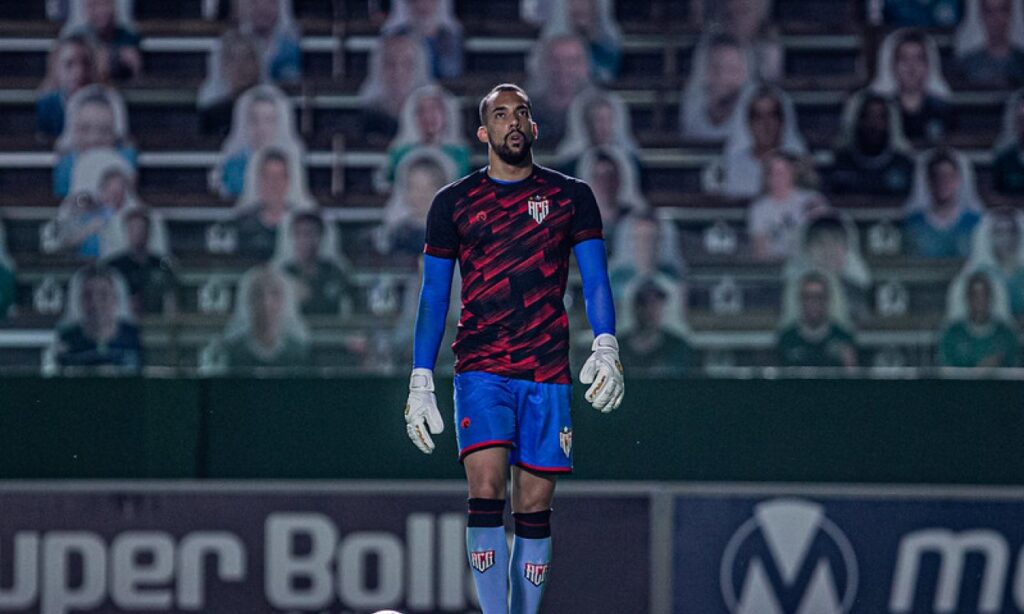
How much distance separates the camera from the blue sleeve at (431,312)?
539cm

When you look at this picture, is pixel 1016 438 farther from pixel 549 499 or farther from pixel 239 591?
pixel 239 591

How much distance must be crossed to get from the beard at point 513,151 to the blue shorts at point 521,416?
29.1 inches

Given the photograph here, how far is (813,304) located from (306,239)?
268 centimetres

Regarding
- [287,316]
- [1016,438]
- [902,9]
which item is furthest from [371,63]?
[1016,438]

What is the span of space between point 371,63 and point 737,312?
3362mm

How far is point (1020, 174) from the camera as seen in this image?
9.24m

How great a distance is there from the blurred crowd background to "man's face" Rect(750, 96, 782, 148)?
0.05 ft

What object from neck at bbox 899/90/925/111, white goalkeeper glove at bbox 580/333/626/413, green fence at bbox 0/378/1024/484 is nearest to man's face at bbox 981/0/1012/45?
neck at bbox 899/90/925/111

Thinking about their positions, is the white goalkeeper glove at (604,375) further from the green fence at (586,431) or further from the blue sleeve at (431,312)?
the green fence at (586,431)

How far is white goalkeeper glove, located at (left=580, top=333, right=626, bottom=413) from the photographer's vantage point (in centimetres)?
521

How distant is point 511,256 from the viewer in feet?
17.6

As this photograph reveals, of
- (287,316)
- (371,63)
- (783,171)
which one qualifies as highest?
(371,63)

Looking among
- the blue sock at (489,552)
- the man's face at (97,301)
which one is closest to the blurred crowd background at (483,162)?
the man's face at (97,301)

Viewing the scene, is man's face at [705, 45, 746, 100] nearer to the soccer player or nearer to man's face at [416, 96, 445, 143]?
man's face at [416, 96, 445, 143]
